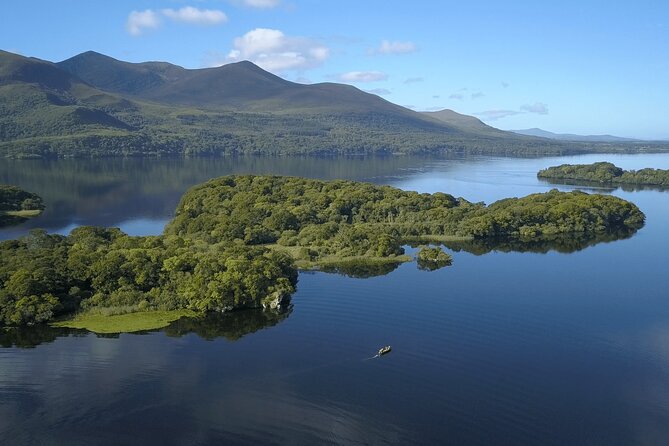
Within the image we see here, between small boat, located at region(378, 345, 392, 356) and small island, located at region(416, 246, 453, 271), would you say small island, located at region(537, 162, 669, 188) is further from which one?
small boat, located at region(378, 345, 392, 356)

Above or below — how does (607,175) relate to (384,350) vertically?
above

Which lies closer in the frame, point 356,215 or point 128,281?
point 128,281

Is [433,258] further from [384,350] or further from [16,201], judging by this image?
[16,201]

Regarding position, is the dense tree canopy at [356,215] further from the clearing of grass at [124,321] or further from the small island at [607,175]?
the small island at [607,175]

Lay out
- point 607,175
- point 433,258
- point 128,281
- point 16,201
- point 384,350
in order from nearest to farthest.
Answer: point 384,350 < point 128,281 < point 433,258 < point 16,201 < point 607,175

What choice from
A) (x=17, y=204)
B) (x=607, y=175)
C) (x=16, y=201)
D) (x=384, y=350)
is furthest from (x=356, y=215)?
(x=607, y=175)

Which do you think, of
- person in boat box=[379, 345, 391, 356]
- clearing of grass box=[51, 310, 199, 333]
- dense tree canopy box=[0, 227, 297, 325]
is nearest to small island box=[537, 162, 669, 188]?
dense tree canopy box=[0, 227, 297, 325]
